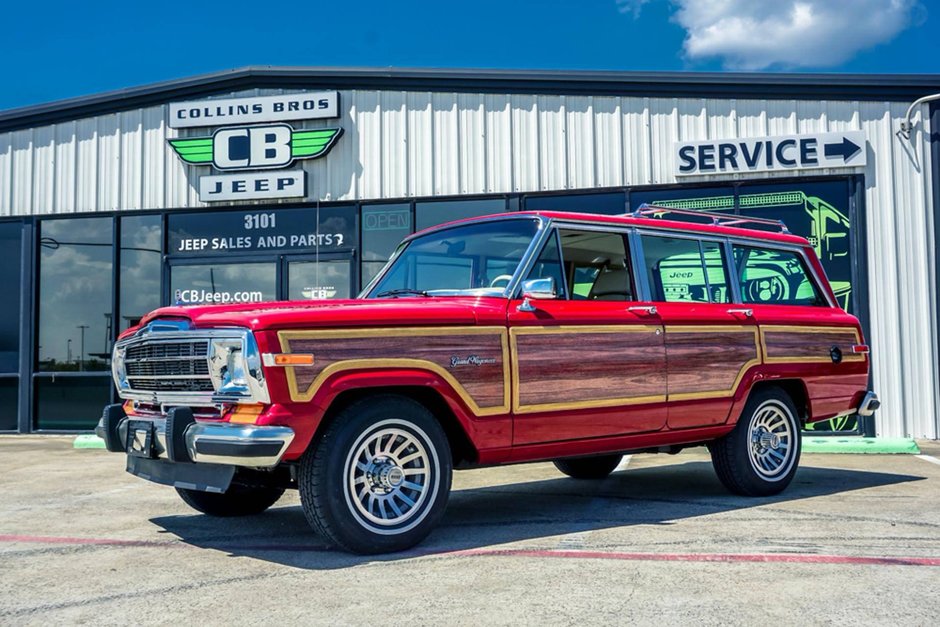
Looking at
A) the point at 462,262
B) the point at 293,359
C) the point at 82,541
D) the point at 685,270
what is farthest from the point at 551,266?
the point at 82,541

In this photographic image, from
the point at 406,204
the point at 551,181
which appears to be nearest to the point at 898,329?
the point at 551,181

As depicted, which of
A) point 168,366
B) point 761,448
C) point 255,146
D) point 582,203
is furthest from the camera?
point 255,146

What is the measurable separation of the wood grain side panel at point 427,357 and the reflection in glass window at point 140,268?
9.47 meters

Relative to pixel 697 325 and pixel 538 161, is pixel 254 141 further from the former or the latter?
pixel 697 325

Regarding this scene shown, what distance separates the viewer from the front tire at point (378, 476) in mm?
4598

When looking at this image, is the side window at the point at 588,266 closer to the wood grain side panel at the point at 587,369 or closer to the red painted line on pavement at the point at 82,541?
the wood grain side panel at the point at 587,369

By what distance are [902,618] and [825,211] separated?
8.81 metres

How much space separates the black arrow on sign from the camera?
11320 mm

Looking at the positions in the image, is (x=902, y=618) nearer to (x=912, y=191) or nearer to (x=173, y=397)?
(x=173, y=397)

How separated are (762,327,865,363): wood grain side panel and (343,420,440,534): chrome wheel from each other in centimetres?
305

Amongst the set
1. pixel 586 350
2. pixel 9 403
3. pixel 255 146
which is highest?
pixel 255 146

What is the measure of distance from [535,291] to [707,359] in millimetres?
1701

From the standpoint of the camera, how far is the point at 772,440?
269 inches

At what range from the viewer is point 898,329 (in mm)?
Result: 11125
